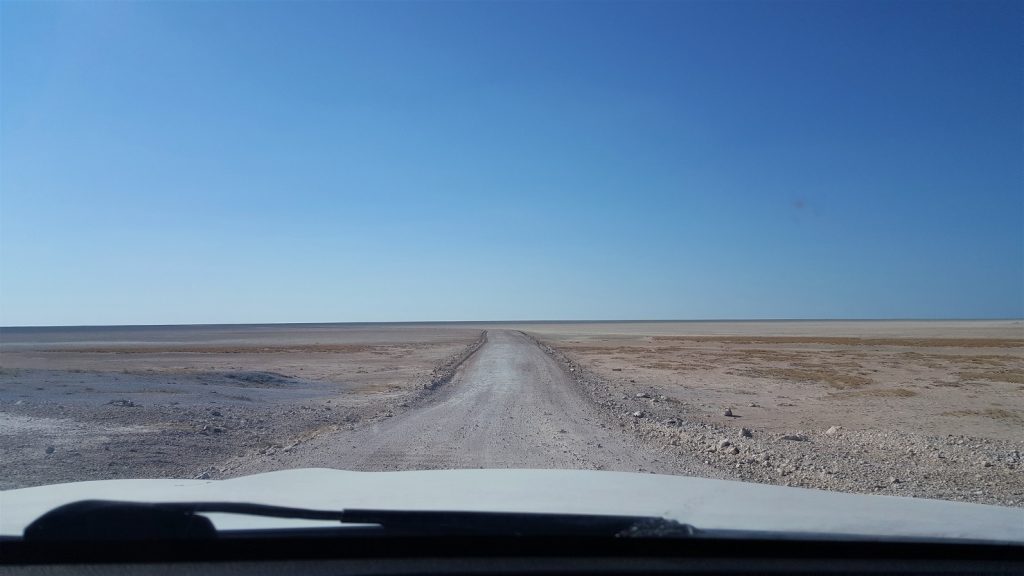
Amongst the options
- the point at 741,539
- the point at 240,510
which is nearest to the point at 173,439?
the point at 240,510

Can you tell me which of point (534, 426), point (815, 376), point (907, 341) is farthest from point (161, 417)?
point (907, 341)

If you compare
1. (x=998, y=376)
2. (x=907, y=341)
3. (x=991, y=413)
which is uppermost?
(x=991, y=413)

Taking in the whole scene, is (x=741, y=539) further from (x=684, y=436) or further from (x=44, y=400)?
(x=44, y=400)

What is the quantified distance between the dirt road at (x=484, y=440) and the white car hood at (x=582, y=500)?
15.3 feet

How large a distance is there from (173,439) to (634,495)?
1072 centimetres

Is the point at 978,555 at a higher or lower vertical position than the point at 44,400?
higher

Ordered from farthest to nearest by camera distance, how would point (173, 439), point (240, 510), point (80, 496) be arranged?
point (173, 439)
point (80, 496)
point (240, 510)

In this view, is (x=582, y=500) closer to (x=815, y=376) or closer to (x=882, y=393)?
(x=882, y=393)

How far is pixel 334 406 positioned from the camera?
18938mm

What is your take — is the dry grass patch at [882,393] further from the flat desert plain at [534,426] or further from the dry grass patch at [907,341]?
the dry grass patch at [907,341]

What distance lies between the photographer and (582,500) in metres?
4.39

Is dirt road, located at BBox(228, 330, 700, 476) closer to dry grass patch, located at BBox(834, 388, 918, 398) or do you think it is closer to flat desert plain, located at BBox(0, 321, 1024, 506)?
flat desert plain, located at BBox(0, 321, 1024, 506)

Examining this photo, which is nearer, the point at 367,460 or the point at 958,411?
the point at 367,460

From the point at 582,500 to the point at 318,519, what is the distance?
165 cm
